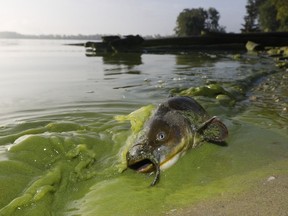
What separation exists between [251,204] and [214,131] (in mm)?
1694

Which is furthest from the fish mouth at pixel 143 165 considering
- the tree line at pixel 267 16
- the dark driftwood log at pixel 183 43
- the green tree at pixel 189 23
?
the green tree at pixel 189 23

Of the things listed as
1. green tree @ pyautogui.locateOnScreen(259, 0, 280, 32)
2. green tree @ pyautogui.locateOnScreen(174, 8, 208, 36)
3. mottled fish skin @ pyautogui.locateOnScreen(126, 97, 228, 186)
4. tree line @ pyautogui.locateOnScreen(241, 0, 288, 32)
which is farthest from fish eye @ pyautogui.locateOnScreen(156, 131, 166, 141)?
green tree @ pyautogui.locateOnScreen(174, 8, 208, 36)

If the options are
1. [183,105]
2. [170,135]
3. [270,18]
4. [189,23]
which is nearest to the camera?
[170,135]

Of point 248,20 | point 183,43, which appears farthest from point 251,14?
point 183,43

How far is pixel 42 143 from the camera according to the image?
12.8 feet

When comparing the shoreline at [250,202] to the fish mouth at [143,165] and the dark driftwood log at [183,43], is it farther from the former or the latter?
the dark driftwood log at [183,43]

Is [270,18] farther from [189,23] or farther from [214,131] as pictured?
[214,131]

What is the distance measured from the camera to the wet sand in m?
2.50

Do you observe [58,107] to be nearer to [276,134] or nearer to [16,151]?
[16,151]

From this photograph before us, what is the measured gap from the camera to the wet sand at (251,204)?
98.2 inches

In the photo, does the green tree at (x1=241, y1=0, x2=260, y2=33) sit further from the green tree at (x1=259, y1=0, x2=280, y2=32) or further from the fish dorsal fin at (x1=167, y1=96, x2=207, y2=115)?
the fish dorsal fin at (x1=167, y1=96, x2=207, y2=115)

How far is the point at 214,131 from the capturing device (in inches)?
167

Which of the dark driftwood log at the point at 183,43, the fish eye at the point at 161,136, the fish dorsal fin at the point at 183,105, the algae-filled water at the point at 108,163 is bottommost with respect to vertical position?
the dark driftwood log at the point at 183,43

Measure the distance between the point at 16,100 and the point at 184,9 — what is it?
251 ft
